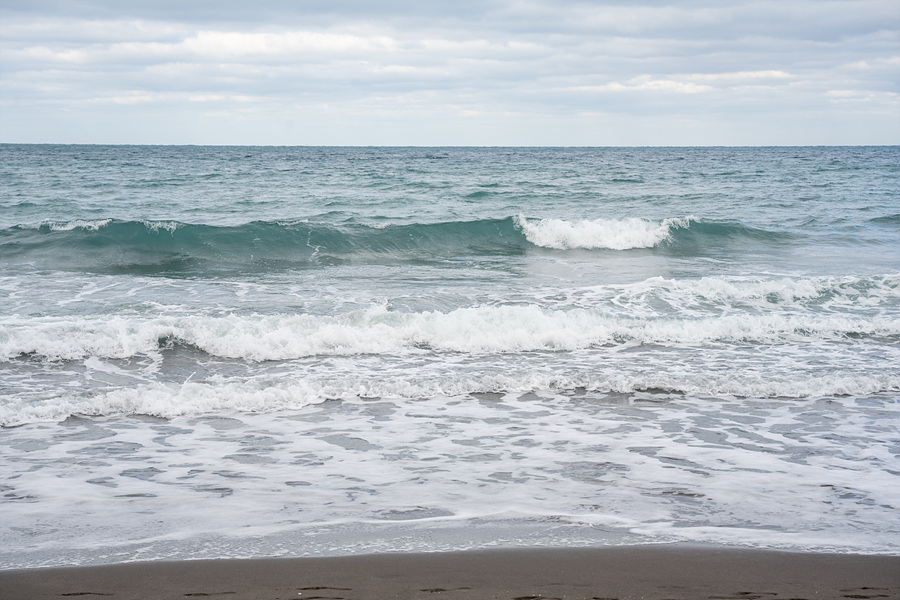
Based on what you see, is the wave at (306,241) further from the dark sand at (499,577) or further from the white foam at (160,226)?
the dark sand at (499,577)

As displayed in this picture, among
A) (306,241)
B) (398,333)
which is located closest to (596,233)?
(306,241)

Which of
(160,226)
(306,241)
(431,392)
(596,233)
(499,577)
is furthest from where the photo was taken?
(596,233)

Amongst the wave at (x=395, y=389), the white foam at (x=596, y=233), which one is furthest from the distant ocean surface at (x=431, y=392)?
the white foam at (x=596, y=233)

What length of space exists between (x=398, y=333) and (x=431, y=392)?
202 centimetres

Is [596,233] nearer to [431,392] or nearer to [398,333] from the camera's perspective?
[398,333]

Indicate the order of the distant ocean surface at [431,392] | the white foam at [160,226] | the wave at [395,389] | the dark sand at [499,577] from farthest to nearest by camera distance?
the white foam at [160,226] < the wave at [395,389] < the distant ocean surface at [431,392] < the dark sand at [499,577]

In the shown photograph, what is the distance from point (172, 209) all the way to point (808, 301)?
17918 mm

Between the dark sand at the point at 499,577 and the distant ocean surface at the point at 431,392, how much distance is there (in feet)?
0.53

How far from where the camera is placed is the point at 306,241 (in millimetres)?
17062

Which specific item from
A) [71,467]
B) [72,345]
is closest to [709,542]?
[71,467]

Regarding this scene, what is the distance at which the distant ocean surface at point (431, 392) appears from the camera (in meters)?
4.11

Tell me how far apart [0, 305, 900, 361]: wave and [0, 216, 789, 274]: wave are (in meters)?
5.61

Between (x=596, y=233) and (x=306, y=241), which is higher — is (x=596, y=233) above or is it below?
above

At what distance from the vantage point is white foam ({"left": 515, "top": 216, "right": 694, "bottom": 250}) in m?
17.6
